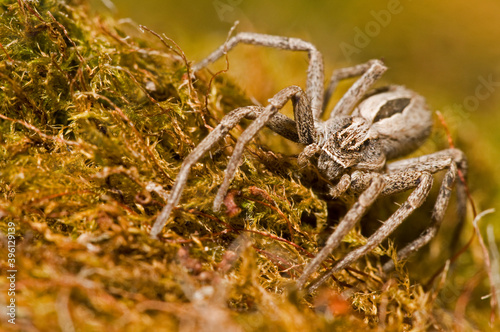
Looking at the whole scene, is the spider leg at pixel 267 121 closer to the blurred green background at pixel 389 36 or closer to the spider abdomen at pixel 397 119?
the spider abdomen at pixel 397 119

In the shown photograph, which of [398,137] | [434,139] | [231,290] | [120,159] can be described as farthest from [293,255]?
[434,139]

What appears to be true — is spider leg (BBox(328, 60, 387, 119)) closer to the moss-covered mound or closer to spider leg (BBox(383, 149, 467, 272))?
spider leg (BBox(383, 149, 467, 272))

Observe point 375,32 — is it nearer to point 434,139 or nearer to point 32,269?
point 434,139

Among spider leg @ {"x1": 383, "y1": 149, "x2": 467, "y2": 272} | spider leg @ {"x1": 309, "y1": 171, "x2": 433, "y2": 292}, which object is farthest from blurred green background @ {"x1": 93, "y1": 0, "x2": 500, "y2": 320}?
spider leg @ {"x1": 309, "y1": 171, "x2": 433, "y2": 292}

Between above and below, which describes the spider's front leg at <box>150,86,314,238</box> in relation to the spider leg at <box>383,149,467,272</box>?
below

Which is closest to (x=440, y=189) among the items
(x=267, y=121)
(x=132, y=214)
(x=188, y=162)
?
(x=267, y=121)

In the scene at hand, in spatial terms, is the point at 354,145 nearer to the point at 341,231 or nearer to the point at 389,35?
the point at 341,231
